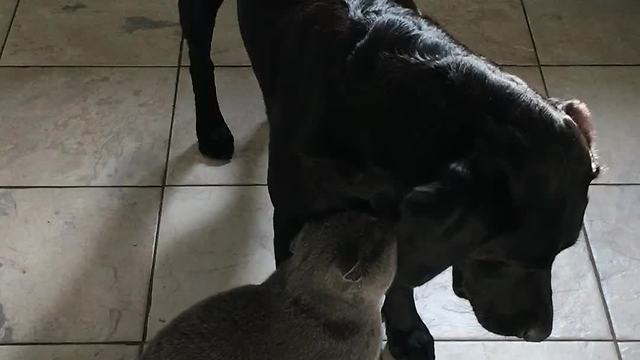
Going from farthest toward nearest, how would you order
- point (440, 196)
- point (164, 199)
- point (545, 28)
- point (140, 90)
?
point (545, 28)
point (140, 90)
point (164, 199)
point (440, 196)

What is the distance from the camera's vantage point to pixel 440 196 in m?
0.98

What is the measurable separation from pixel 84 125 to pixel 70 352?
0.56 metres

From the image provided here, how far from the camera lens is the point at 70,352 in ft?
4.91

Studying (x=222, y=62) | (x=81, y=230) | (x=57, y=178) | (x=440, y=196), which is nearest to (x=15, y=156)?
(x=57, y=178)

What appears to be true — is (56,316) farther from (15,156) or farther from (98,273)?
(15,156)

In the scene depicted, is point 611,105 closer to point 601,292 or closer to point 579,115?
point 601,292

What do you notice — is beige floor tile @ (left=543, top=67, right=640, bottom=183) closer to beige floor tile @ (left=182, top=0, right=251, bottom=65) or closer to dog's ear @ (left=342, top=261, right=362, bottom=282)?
beige floor tile @ (left=182, top=0, right=251, bottom=65)

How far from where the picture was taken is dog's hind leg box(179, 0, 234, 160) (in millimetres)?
1670

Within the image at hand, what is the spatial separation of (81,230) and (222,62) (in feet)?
1.77

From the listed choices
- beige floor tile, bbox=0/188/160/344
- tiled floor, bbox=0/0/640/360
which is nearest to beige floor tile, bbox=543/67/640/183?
tiled floor, bbox=0/0/640/360

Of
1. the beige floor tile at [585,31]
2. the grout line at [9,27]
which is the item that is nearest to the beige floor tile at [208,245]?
the grout line at [9,27]

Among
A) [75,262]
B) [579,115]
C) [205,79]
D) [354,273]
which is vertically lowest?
[75,262]

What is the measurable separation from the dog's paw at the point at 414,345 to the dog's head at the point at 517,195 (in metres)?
0.42

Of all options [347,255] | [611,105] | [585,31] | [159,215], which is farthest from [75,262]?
[585,31]
